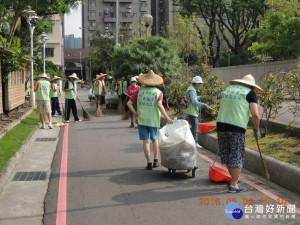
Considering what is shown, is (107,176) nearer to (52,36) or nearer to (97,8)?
(52,36)

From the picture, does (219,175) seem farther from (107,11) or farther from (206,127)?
(107,11)

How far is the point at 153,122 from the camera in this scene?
24.2 ft

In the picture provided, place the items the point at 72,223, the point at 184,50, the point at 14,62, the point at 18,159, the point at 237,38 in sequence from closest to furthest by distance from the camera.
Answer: the point at 72,223 → the point at 18,159 → the point at 14,62 → the point at 237,38 → the point at 184,50

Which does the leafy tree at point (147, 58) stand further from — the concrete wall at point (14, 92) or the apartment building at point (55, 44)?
the apartment building at point (55, 44)

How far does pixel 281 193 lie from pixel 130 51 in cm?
1346

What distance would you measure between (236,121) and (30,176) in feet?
12.5

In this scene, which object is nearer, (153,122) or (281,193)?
(281,193)

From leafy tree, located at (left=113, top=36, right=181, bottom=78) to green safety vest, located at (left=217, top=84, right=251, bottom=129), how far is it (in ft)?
39.0

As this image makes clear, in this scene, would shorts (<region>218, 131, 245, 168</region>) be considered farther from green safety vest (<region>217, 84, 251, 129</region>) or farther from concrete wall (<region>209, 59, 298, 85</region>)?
concrete wall (<region>209, 59, 298, 85</region>)

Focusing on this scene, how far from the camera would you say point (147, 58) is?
18391 millimetres

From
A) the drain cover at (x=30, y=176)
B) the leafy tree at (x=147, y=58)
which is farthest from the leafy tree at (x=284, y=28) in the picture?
the drain cover at (x=30, y=176)

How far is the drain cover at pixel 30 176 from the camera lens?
708 cm

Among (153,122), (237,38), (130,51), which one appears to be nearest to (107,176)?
(153,122)

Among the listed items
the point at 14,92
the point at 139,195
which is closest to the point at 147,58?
the point at 14,92
